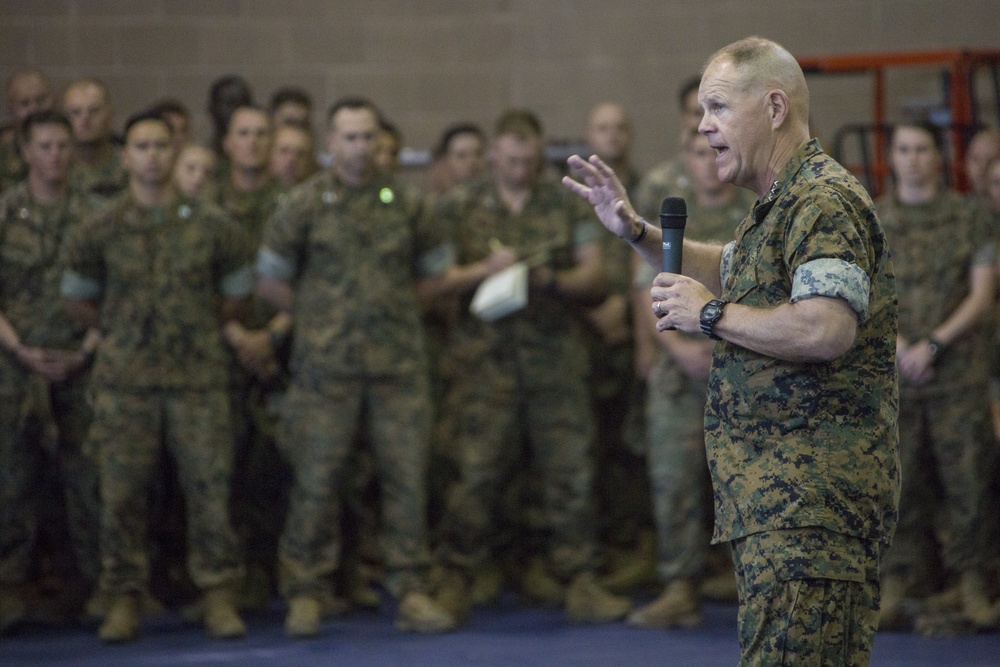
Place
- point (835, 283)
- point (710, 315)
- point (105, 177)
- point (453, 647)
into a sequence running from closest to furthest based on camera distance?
point (835, 283) → point (710, 315) → point (453, 647) → point (105, 177)

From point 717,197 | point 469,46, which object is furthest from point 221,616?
point 469,46

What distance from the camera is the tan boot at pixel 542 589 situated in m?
4.86

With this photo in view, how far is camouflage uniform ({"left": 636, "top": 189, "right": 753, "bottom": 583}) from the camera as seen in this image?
14.5ft

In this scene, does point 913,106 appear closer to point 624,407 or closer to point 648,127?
point 648,127

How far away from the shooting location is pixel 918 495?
4438 mm

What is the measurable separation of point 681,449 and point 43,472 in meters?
2.15

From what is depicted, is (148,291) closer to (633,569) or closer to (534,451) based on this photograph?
(534,451)

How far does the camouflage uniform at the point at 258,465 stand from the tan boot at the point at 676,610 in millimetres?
1392

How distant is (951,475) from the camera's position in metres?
4.38

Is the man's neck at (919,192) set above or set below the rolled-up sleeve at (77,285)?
above

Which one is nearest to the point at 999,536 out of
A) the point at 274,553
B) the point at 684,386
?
the point at 684,386

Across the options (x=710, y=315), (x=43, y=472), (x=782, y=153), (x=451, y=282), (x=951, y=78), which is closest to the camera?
(x=710, y=315)

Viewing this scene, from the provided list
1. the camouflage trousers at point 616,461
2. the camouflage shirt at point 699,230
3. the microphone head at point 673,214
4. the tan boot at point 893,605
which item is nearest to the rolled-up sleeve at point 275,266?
the camouflage shirt at point 699,230

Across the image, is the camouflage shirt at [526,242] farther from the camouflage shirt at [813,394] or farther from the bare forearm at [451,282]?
the camouflage shirt at [813,394]
